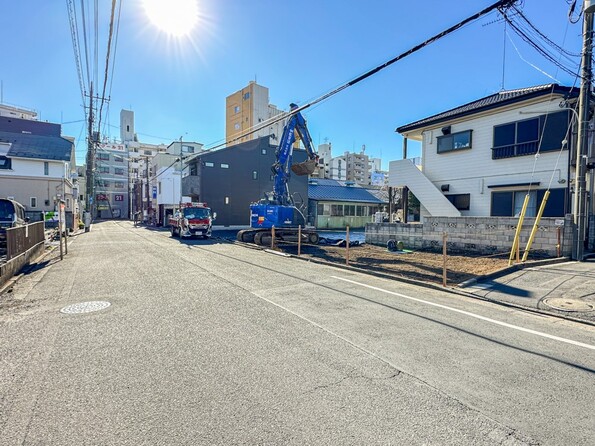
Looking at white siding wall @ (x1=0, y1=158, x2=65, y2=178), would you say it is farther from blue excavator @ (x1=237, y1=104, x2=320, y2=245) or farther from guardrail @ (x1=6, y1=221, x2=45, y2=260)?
blue excavator @ (x1=237, y1=104, x2=320, y2=245)

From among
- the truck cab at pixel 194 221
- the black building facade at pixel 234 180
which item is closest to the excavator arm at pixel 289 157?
the truck cab at pixel 194 221

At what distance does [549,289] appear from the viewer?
7.04 metres

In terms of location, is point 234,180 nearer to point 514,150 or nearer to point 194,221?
point 194,221

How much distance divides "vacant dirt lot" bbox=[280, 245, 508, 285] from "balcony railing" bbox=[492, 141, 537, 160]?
202 inches

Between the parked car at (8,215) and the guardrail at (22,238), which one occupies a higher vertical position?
the parked car at (8,215)

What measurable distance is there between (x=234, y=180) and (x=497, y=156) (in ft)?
80.5

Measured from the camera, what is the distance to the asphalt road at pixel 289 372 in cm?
256

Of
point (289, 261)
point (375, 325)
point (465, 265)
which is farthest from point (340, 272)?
point (375, 325)

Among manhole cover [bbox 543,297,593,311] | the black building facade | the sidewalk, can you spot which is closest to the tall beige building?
the black building facade

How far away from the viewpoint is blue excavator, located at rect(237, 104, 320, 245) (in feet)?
58.0

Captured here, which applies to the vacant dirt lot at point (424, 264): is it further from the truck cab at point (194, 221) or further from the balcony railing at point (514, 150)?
the truck cab at point (194, 221)

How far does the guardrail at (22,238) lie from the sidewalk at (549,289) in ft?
37.2

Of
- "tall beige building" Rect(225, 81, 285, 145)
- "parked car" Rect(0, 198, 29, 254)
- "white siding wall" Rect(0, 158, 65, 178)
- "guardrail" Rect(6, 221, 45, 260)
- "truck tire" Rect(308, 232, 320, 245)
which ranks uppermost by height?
"tall beige building" Rect(225, 81, 285, 145)

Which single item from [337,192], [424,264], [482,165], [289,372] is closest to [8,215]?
[289,372]
